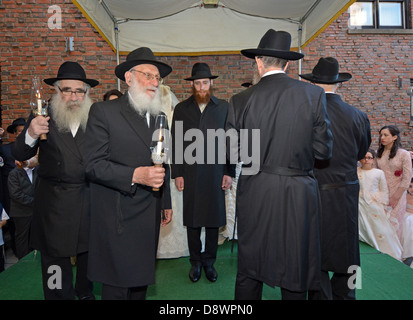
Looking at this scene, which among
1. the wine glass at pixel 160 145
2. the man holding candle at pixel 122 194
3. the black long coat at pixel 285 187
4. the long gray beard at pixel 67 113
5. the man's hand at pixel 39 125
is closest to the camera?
the wine glass at pixel 160 145

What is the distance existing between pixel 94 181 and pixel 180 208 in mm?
2394

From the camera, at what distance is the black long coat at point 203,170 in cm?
352

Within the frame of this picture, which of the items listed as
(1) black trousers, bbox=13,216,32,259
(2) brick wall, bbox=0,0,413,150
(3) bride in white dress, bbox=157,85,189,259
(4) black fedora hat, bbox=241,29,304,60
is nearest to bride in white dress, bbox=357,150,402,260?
(3) bride in white dress, bbox=157,85,189,259

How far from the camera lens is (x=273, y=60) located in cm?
231

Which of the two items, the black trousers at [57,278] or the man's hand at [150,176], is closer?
the man's hand at [150,176]

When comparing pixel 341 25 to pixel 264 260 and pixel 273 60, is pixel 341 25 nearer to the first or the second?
pixel 273 60

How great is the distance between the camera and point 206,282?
350 centimetres

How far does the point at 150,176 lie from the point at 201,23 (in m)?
4.41

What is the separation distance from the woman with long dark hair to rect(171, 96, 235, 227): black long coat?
121 inches

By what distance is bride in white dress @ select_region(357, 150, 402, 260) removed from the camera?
459cm

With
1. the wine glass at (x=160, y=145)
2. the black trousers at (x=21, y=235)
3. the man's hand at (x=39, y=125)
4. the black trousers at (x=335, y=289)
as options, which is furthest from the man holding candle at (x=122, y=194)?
the black trousers at (x=21, y=235)

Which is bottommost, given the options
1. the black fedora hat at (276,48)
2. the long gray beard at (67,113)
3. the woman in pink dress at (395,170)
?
the woman in pink dress at (395,170)

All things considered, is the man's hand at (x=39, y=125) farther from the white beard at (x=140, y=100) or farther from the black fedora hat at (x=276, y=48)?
the black fedora hat at (x=276, y=48)

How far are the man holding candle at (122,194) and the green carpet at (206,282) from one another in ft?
4.18
